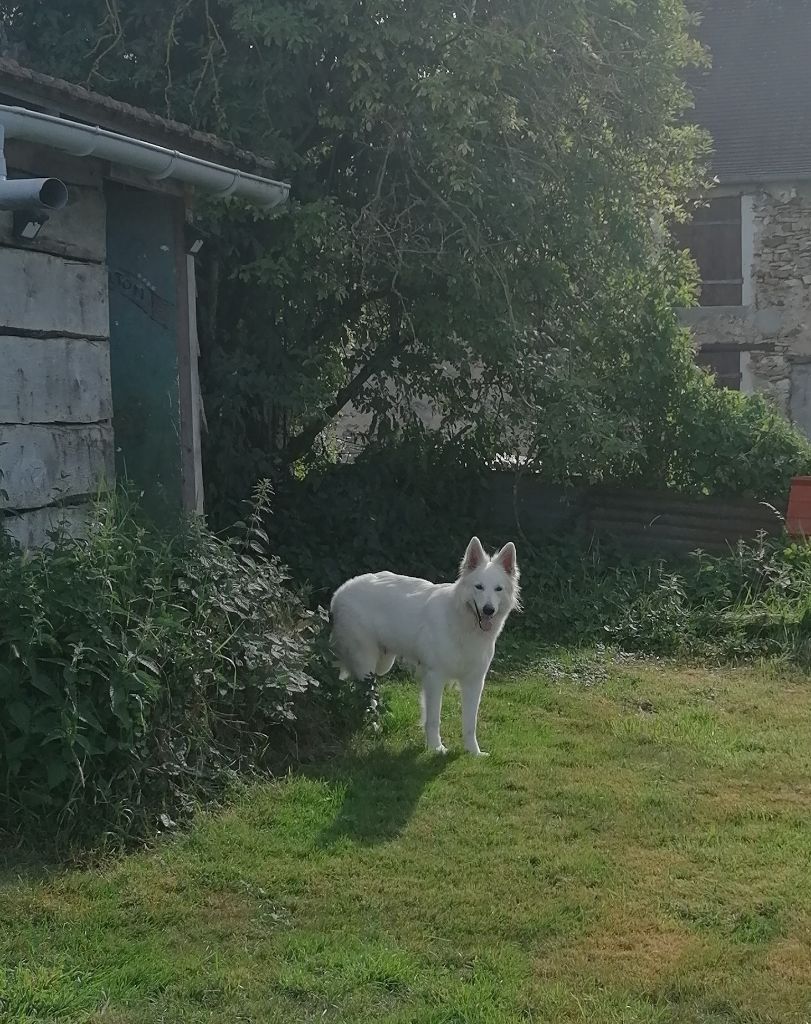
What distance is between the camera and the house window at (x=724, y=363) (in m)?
19.8

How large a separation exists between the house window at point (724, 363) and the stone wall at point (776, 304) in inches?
6.1

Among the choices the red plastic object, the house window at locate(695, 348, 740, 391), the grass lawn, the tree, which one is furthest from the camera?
the house window at locate(695, 348, 740, 391)

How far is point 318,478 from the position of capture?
10828 mm

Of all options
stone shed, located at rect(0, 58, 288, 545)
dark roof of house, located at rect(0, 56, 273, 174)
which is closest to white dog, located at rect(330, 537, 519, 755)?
stone shed, located at rect(0, 58, 288, 545)

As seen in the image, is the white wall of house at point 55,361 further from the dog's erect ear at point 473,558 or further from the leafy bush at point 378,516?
the leafy bush at point 378,516

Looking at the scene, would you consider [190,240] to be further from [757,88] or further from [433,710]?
[757,88]

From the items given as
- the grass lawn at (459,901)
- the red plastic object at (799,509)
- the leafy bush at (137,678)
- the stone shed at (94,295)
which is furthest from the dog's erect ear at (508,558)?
the red plastic object at (799,509)

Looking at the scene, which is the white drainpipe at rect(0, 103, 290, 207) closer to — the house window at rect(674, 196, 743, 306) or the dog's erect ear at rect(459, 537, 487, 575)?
the dog's erect ear at rect(459, 537, 487, 575)

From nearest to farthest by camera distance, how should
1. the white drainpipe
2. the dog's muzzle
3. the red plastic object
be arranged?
the white drainpipe
the dog's muzzle
the red plastic object

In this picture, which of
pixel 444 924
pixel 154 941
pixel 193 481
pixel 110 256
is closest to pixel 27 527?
pixel 193 481

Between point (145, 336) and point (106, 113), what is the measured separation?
58.7 inches

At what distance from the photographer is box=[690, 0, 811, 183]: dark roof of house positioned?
19.3 metres

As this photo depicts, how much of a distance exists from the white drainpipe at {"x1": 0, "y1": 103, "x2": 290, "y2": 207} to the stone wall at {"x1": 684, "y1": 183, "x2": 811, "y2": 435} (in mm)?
13247

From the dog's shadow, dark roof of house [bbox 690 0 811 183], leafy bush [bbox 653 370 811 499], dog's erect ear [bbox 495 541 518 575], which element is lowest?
the dog's shadow
